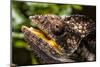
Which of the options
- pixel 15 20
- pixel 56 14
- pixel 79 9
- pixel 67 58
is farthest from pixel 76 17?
pixel 15 20

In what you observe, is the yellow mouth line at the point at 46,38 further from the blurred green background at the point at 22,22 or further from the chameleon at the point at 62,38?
the blurred green background at the point at 22,22

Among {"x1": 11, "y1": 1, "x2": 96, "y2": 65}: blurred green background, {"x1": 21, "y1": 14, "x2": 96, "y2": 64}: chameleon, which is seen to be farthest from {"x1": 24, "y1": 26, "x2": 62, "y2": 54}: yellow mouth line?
{"x1": 11, "y1": 1, "x2": 96, "y2": 65}: blurred green background

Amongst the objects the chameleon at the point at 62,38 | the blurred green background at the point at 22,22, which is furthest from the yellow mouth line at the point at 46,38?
the blurred green background at the point at 22,22

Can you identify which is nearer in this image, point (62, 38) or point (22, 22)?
point (22, 22)

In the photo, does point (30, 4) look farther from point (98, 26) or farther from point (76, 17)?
point (98, 26)

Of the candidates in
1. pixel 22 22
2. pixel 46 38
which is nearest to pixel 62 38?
pixel 46 38

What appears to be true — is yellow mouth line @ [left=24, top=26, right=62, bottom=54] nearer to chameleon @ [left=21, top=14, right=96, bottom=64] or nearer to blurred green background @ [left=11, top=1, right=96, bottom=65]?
chameleon @ [left=21, top=14, right=96, bottom=64]

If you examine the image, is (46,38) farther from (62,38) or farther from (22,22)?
(22,22)

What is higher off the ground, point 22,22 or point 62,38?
point 22,22
